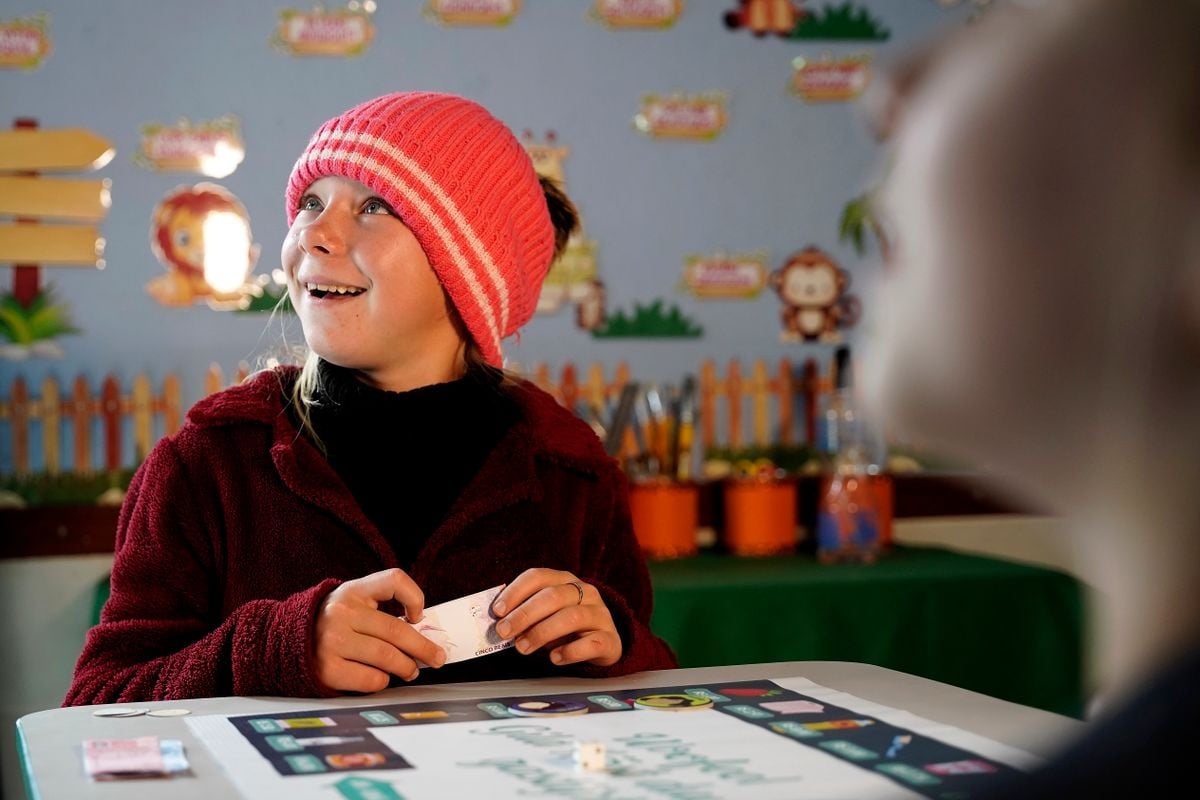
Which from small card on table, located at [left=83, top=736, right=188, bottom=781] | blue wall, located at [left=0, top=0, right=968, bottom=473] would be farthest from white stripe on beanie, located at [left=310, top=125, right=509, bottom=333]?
blue wall, located at [left=0, top=0, right=968, bottom=473]

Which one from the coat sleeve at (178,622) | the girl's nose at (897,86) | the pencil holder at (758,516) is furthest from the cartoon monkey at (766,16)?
the girl's nose at (897,86)

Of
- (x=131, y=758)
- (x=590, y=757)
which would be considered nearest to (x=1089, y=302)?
(x=590, y=757)

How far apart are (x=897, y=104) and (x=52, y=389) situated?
258 cm

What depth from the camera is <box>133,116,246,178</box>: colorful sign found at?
2.82 m

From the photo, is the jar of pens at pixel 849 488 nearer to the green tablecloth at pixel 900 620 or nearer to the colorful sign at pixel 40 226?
the green tablecloth at pixel 900 620

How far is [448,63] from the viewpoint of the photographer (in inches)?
118

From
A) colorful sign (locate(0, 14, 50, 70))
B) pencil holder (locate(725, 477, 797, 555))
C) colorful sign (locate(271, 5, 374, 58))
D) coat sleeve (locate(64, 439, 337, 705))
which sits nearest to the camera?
coat sleeve (locate(64, 439, 337, 705))

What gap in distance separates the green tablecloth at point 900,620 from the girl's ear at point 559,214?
0.93 meters

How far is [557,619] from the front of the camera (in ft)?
4.13

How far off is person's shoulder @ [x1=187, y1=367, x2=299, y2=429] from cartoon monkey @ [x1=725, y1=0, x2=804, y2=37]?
6.21 ft

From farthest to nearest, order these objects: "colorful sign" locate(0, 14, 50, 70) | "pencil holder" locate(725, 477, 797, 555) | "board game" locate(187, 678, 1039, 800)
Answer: "pencil holder" locate(725, 477, 797, 555) → "colorful sign" locate(0, 14, 50, 70) → "board game" locate(187, 678, 1039, 800)

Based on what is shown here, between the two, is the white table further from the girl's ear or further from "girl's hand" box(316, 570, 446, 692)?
the girl's ear

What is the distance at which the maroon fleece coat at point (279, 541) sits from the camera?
1333 mm

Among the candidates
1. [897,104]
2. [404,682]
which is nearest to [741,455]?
[404,682]
